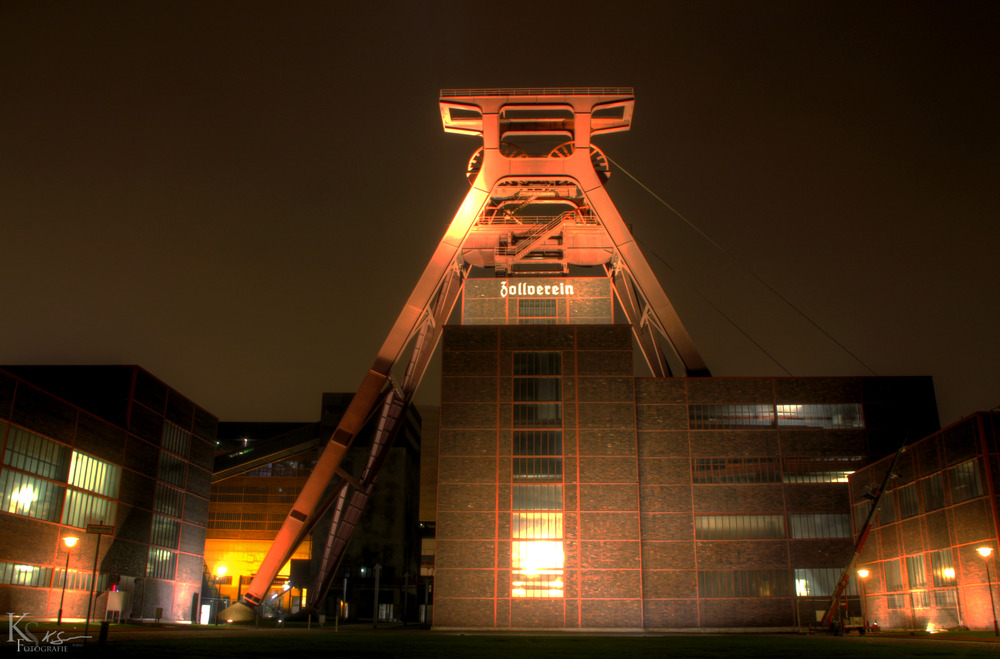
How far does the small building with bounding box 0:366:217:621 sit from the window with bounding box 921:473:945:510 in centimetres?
2736

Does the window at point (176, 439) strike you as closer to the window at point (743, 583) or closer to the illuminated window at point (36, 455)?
the illuminated window at point (36, 455)

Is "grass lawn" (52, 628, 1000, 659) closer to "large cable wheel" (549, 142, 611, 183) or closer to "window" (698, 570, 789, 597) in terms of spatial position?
"window" (698, 570, 789, 597)

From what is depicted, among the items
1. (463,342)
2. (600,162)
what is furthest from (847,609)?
(600,162)

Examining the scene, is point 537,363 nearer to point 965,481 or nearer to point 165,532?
point 965,481

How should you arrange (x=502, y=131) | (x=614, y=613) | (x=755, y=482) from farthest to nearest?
(x=502, y=131) → (x=755, y=482) → (x=614, y=613)

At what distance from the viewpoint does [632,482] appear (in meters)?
36.4

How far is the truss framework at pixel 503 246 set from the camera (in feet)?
121

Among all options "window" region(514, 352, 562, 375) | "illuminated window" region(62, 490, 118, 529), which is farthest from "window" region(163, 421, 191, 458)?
"window" region(514, 352, 562, 375)

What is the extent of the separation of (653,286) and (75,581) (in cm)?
2779

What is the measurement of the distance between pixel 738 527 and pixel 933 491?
30.9 ft

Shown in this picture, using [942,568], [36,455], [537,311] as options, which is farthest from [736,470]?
[36,455]

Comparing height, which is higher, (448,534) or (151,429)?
(151,429)

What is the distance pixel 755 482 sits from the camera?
1475 inches

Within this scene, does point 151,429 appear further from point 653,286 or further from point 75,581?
point 653,286
